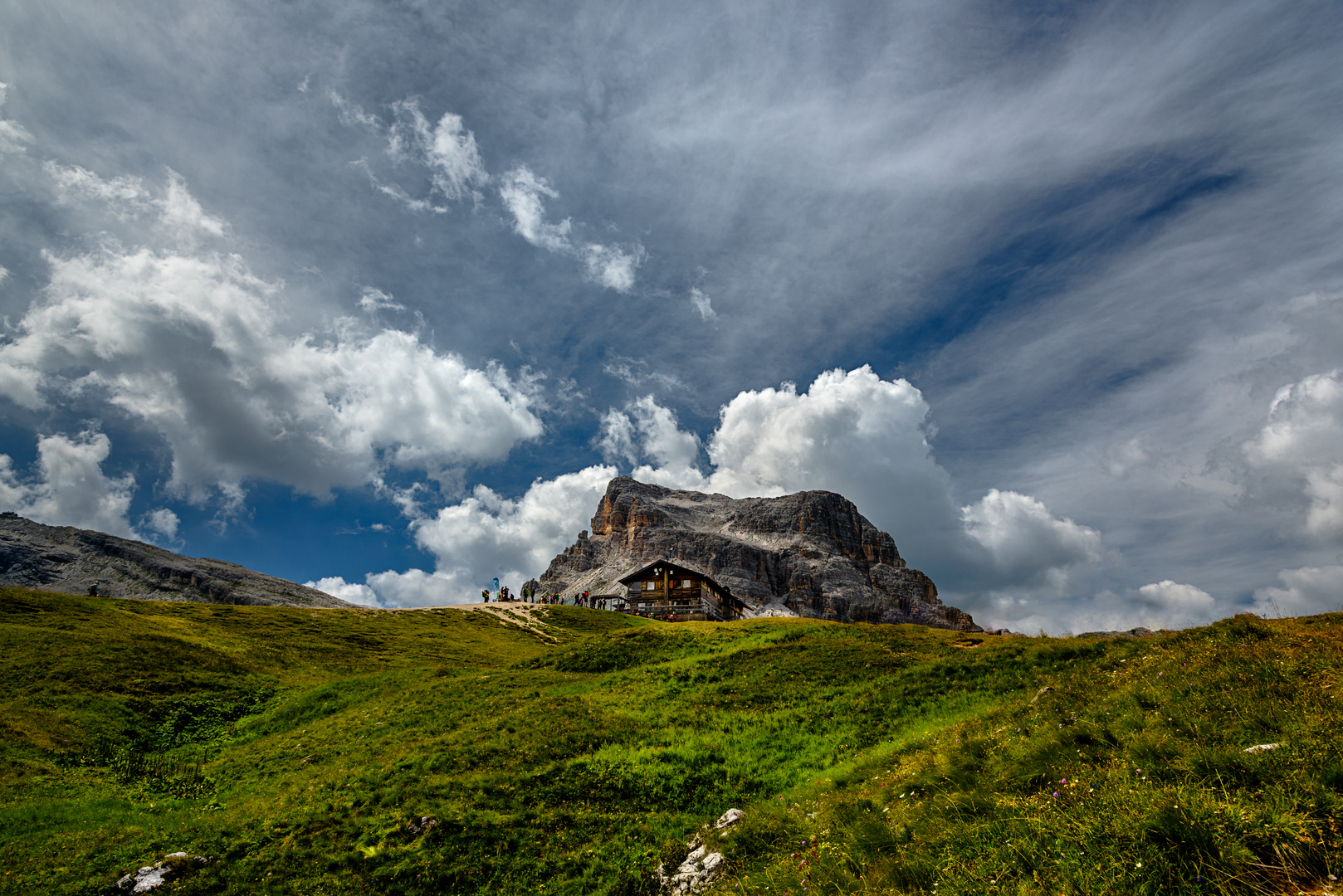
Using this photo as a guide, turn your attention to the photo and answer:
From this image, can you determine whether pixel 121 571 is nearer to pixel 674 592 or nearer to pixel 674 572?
pixel 674 572

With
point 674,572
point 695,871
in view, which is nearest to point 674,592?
point 674,572

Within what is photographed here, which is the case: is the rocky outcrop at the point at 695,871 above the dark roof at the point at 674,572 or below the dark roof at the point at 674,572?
below

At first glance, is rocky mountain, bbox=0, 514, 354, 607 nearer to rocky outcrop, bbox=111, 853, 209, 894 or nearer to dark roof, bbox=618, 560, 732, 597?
dark roof, bbox=618, 560, 732, 597

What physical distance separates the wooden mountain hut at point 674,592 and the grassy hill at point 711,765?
166ft

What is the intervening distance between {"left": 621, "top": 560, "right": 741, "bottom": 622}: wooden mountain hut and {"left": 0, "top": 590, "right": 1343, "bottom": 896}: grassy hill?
166 feet

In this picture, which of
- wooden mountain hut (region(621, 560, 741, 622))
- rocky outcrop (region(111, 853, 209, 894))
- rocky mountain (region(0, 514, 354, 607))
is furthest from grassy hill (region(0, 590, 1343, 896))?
rocky mountain (region(0, 514, 354, 607))

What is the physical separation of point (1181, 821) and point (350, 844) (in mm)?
17741

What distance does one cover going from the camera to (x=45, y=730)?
24.4m

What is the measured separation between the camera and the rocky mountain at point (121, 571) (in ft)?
472

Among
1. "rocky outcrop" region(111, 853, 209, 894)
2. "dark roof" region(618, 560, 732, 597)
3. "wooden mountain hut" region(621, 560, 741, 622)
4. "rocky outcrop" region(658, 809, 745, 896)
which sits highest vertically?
"dark roof" region(618, 560, 732, 597)

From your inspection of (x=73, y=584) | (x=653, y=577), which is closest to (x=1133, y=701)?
(x=653, y=577)

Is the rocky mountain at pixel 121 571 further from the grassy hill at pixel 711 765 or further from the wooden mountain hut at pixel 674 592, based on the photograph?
the grassy hill at pixel 711 765

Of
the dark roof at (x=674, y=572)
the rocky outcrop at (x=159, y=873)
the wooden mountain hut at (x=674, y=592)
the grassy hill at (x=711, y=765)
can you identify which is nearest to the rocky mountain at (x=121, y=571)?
the dark roof at (x=674, y=572)

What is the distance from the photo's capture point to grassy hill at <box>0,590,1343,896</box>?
23.4 ft
